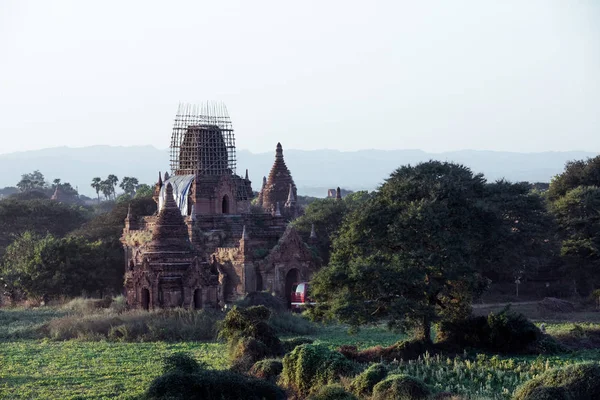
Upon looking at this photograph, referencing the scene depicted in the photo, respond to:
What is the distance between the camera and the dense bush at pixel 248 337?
2503 centimetres

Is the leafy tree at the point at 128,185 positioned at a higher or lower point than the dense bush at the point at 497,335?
higher

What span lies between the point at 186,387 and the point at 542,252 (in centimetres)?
2825

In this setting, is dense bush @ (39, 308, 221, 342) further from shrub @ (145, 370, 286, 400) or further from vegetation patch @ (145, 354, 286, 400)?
shrub @ (145, 370, 286, 400)

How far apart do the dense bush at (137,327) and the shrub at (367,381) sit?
13.0 meters

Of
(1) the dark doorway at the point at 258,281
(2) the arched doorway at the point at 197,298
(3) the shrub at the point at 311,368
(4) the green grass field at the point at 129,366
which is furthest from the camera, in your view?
(1) the dark doorway at the point at 258,281

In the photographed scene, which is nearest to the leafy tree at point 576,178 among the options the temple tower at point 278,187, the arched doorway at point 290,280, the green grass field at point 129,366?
the temple tower at point 278,187

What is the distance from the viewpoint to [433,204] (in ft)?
90.8

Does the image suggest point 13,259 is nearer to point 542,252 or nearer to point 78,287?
point 78,287

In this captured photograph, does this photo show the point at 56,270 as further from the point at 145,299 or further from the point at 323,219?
the point at 323,219

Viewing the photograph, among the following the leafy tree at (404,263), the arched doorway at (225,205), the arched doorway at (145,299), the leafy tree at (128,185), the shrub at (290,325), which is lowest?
the shrub at (290,325)

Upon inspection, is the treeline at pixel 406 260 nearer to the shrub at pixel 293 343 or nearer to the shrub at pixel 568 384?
the shrub at pixel 293 343

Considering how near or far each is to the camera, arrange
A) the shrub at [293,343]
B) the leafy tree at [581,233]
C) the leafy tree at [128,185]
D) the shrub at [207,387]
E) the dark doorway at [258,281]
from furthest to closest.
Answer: the leafy tree at [128,185], the leafy tree at [581,233], the dark doorway at [258,281], the shrub at [293,343], the shrub at [207,387]

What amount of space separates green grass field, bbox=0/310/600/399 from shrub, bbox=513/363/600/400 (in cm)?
165

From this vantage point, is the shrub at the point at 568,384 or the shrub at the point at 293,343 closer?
the shrub at the point at 568,384
